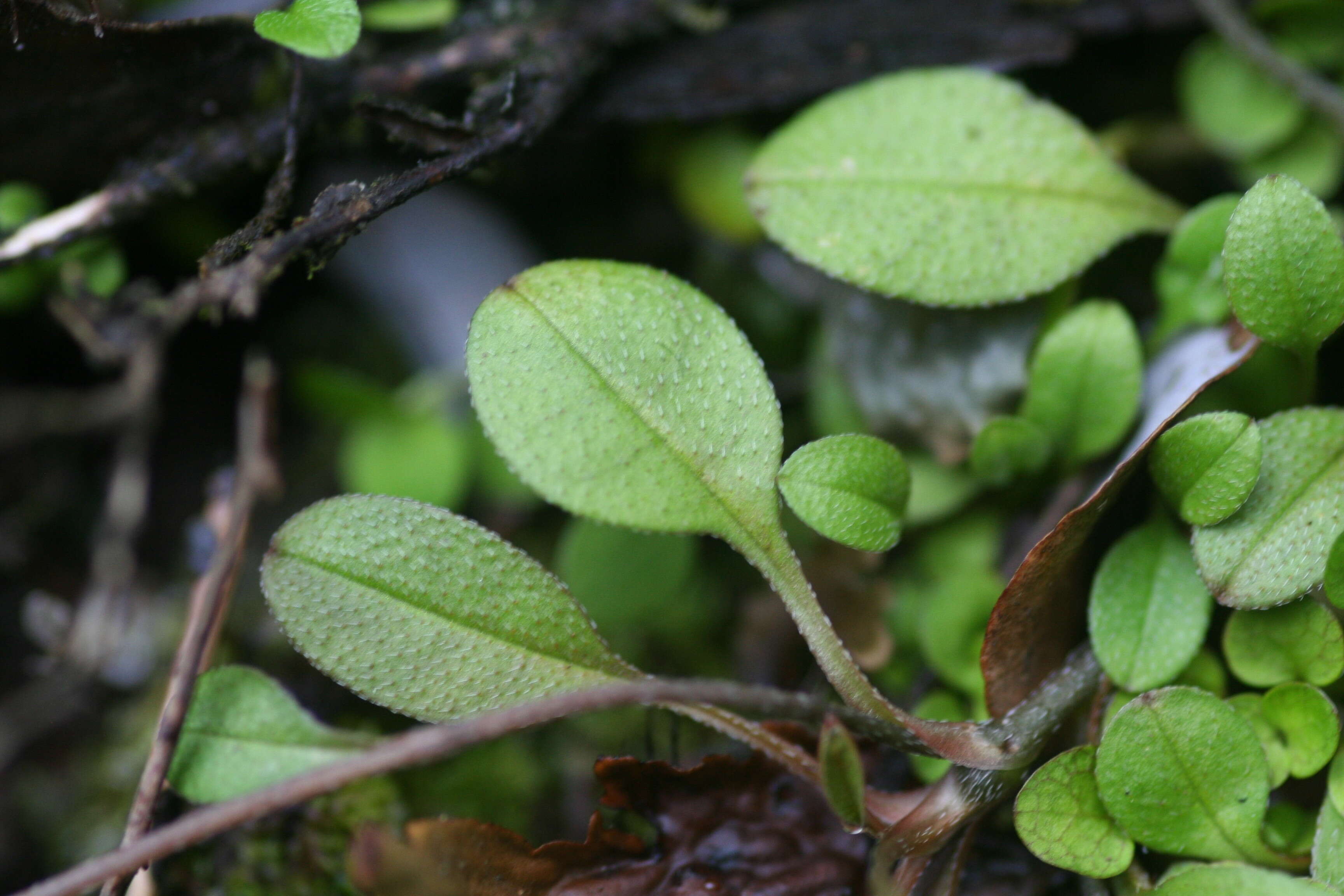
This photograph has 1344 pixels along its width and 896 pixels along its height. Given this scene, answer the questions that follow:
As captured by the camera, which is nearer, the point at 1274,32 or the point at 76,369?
the point at 1274,32

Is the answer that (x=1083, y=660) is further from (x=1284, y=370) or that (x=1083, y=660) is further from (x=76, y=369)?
(x=76, y=369)

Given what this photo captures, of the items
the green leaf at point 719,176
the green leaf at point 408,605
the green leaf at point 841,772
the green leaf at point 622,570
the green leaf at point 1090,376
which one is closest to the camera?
the green leaf at point 841,772

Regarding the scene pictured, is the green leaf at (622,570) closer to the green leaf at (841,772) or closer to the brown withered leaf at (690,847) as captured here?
the brown withered leaf at (690,847)

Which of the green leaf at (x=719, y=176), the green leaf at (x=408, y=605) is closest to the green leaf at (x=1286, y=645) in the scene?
the green leaf at (x=408, y=605)

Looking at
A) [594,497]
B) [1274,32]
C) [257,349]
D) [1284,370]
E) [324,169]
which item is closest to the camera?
[594,497]

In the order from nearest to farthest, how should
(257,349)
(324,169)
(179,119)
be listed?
(179,119) < (324,169) < (257,349)

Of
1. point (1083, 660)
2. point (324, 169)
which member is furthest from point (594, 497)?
point (324, 169)

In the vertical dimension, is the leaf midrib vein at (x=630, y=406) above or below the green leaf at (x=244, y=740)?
above
